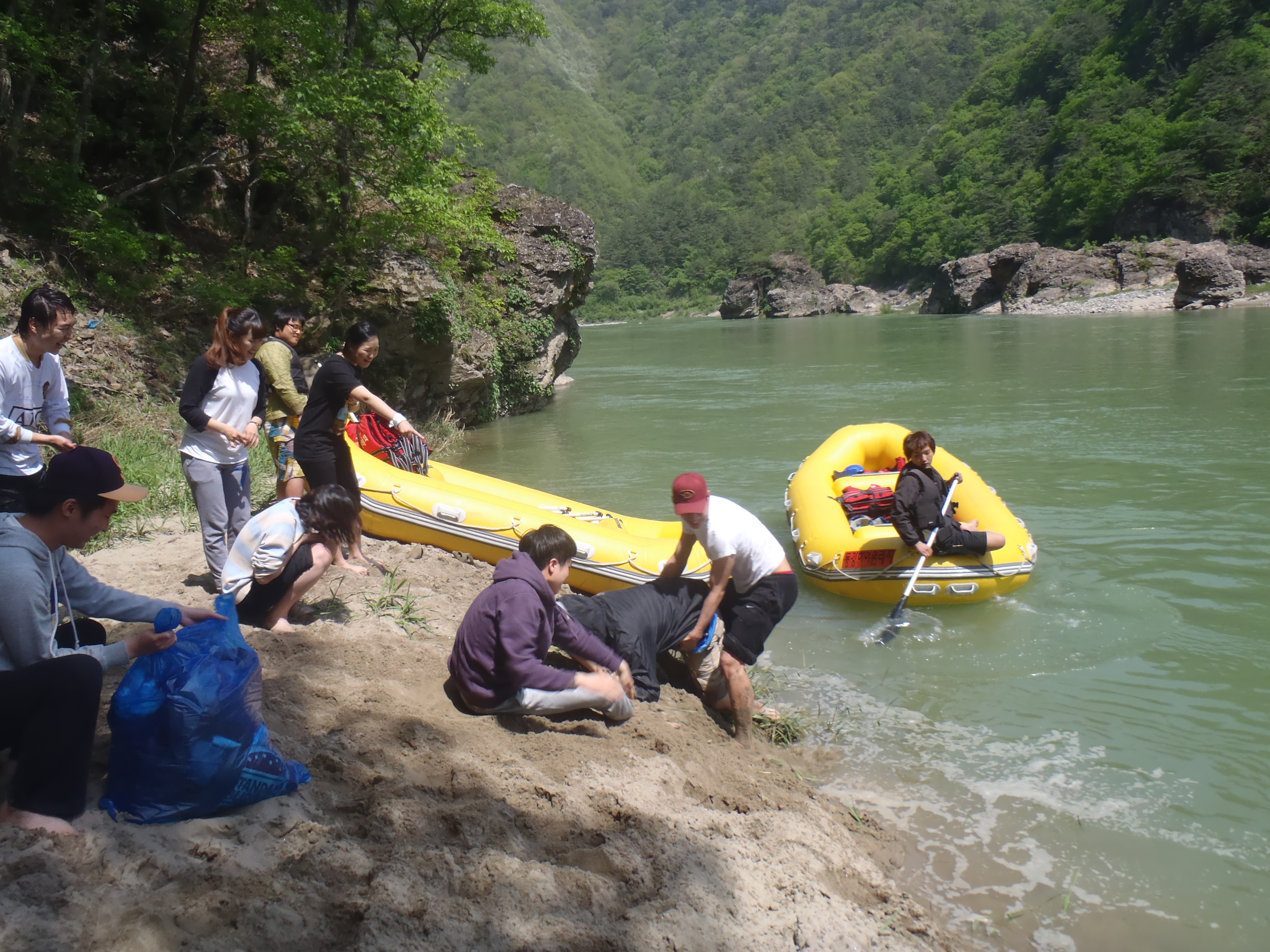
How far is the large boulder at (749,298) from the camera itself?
73.9m

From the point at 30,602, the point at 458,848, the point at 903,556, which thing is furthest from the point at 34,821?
the point at 903,556

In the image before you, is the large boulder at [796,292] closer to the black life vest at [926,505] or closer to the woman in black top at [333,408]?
the black life vest at [926,505]

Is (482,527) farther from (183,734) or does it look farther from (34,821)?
(34,821)

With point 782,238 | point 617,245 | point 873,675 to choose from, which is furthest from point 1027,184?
point 873,675

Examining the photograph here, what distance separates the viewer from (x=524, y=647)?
11.0 ft

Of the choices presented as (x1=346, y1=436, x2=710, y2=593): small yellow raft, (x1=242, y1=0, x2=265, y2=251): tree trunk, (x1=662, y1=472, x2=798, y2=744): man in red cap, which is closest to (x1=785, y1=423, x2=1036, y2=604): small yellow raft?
(x1=346, y1=436, x2=710, y2=593): small yellow raft

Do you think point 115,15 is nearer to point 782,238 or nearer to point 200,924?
point 200,924

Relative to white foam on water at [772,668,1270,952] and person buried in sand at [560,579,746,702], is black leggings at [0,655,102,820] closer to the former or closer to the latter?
person buried in sand at [560,579,746,702]

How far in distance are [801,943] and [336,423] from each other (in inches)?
140

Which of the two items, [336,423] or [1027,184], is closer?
[336,423]

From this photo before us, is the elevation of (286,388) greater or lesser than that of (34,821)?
greater

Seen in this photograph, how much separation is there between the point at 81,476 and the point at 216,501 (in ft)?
6.90

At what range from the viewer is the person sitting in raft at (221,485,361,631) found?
379 cm

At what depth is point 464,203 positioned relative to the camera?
11.4m
